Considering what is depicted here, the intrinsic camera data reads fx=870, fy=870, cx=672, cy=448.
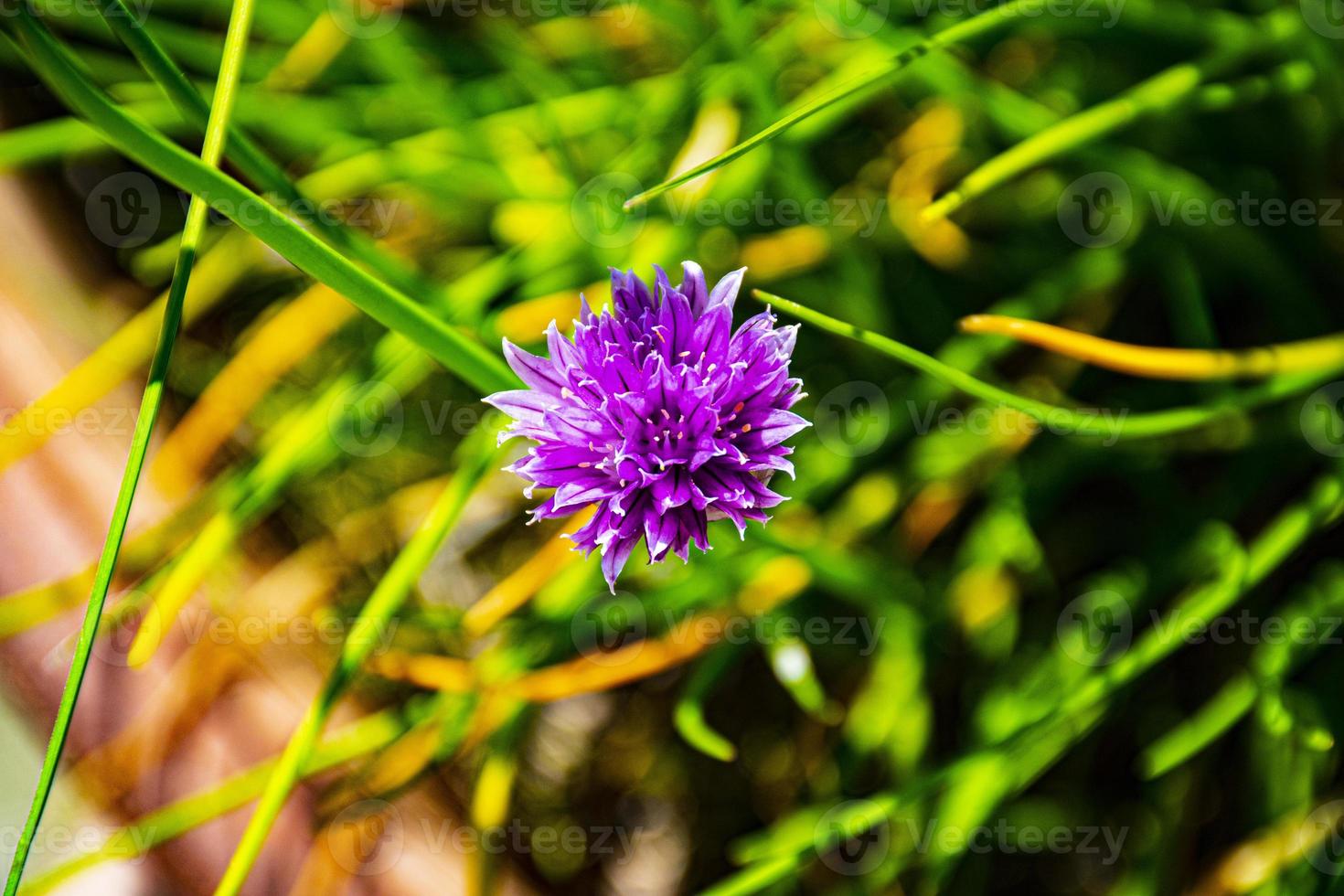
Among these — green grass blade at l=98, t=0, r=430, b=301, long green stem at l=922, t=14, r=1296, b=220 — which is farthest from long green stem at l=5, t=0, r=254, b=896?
long green stem at l=922, t=14, r=1296, b=220

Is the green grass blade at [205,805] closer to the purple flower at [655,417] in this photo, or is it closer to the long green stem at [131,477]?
the long green stem at [131,477]

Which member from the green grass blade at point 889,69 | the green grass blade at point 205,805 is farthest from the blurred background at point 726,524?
the green grass blade at point 889,69

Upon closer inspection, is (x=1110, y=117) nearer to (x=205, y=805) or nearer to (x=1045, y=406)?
(x=1045, y=406)

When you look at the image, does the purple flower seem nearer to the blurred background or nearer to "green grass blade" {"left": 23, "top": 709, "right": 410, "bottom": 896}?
the blurred background

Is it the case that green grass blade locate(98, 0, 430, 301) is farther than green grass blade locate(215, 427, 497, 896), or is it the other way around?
green grass blade locate(215, 427, 497, 896)

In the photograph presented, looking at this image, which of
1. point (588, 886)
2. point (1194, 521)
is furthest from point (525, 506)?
point (1194, 521)

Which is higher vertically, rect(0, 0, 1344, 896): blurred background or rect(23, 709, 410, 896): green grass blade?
rect(0, 0, 1344, 896): blurred background
